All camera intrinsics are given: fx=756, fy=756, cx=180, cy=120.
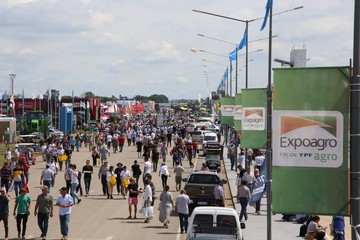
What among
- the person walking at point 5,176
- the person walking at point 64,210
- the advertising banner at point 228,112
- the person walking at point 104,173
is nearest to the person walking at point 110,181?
the person walking at point 104,173

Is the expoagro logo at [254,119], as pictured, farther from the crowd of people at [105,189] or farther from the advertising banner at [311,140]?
the advertising banner at [311,140]

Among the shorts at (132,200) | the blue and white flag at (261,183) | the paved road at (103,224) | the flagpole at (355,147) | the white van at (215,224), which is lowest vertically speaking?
the paved road at (103,224)

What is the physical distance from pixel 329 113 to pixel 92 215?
16.0 meters

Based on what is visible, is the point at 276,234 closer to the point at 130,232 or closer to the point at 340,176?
the point at 130,232

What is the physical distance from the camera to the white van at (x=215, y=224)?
55.2 feet

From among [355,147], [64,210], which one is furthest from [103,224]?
[355,147]

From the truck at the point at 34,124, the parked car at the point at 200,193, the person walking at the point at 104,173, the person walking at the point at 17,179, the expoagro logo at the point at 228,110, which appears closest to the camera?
the parked car at the point at 200,193

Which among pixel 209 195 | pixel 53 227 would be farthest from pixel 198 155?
pixel 53 227

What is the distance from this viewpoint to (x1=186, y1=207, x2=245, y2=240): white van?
662 inches

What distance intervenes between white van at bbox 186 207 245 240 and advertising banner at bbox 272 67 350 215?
5528 millimetres

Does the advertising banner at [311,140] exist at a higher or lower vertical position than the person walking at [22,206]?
higher

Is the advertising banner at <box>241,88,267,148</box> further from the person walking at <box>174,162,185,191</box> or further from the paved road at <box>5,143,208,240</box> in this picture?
the person walking at <box>174,162,185,191</box>

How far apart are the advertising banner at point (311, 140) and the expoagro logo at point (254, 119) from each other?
1258 centimetres

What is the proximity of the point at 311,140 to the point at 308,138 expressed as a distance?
5 centimetres
